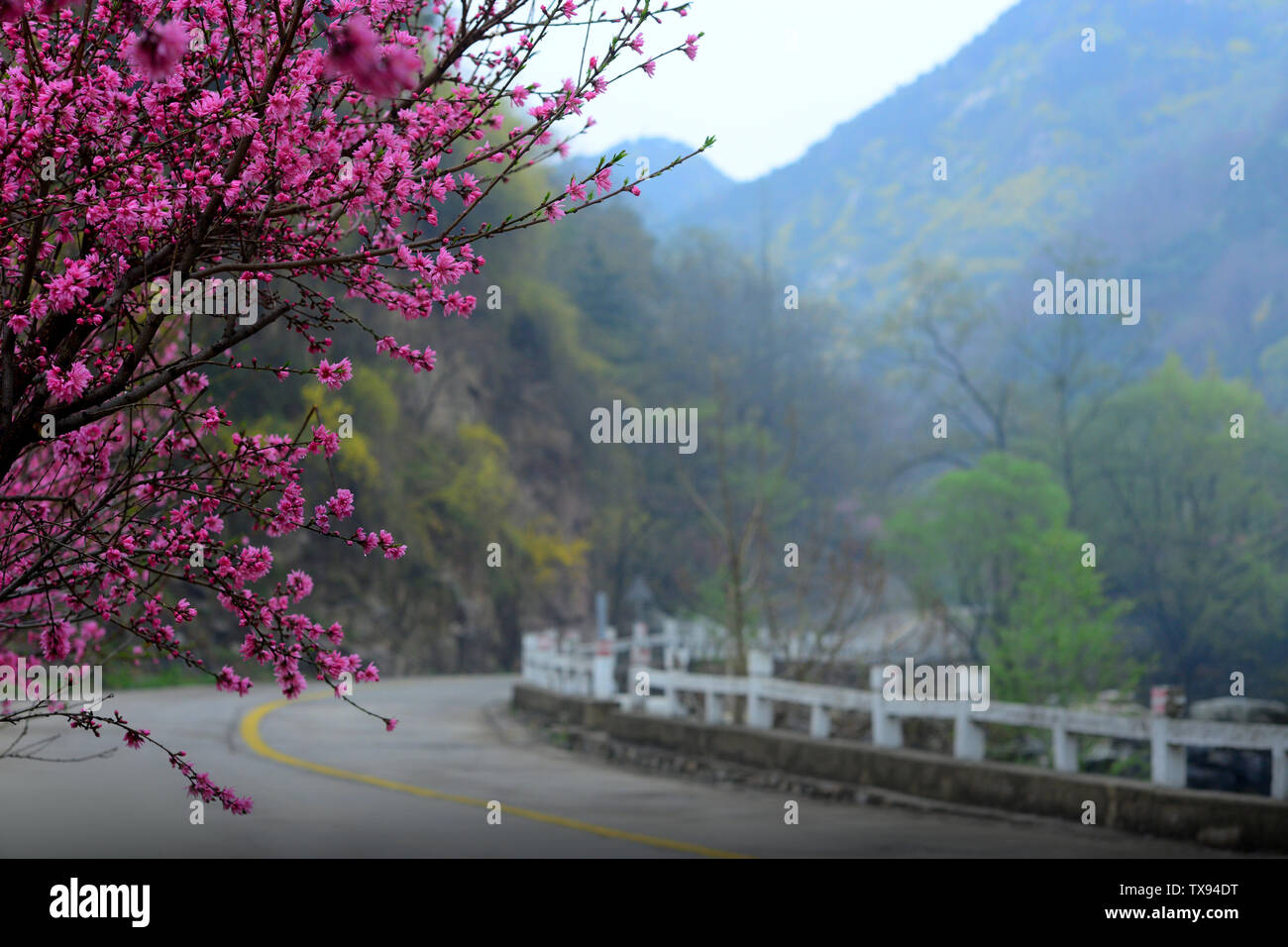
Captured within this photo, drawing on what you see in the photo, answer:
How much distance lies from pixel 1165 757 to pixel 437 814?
5.81m

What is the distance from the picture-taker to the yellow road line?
10.6 meters

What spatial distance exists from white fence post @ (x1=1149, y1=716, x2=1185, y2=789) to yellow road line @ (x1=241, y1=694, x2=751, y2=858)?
11.1ft

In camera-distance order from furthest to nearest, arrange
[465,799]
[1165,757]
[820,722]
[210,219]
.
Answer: [820,722], [465,799], [1165,757], [210,219]

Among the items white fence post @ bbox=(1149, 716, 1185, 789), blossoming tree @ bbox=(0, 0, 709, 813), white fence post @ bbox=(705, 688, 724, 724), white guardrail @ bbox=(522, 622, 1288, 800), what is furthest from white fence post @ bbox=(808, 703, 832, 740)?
blossoming tree @ bbox=(0, 0, 709, 813)

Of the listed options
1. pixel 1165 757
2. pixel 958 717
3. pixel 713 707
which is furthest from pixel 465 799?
pixel 1165 757

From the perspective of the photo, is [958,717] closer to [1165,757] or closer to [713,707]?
[1165,757]

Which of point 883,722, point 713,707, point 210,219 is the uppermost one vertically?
point 210,219

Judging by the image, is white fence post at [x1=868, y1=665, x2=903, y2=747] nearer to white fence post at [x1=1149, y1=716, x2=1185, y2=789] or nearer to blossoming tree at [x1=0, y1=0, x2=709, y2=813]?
white fence post at [x1=1149, y1=716, x2=1185, y2=789]

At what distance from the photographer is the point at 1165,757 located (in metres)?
11.1

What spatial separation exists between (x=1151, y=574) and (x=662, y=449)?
25.0 m

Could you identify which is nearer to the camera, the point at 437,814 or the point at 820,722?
the point at 437,814
